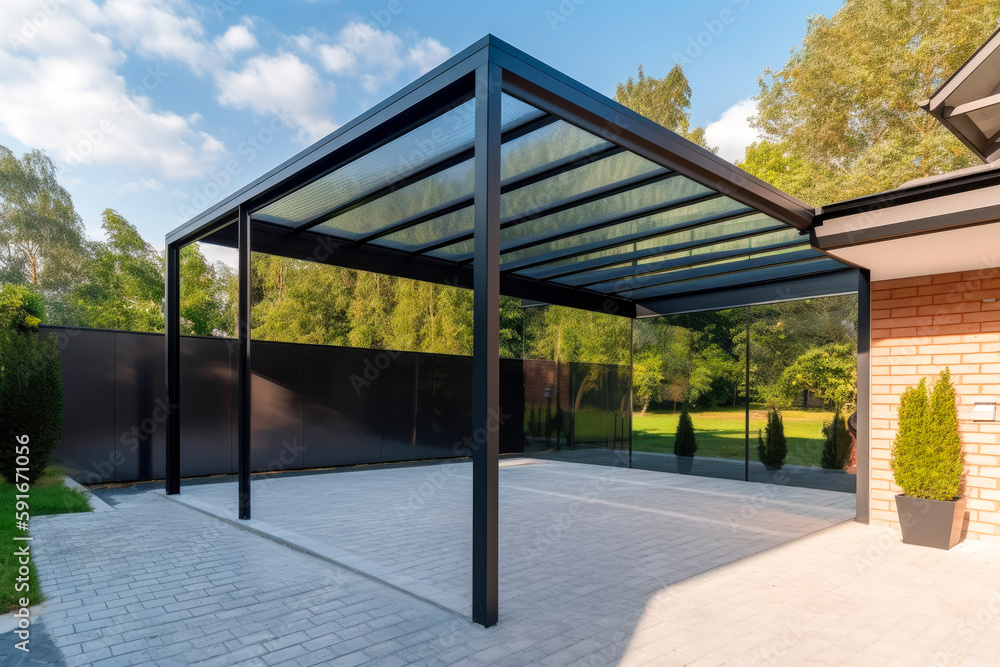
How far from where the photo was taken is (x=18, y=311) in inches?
278

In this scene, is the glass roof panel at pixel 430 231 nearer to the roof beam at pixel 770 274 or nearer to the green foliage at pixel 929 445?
the roof beam at pixel 770 274

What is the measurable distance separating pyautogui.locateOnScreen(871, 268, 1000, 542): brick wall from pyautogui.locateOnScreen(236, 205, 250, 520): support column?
→ 277 inches

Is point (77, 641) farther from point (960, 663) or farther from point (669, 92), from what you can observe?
point (669, 92)

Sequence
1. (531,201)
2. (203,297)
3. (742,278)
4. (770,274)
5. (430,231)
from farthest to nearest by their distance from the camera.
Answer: (203,297), (742,278), (770,274), (430,231), (531,201)

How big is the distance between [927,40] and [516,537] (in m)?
19.8

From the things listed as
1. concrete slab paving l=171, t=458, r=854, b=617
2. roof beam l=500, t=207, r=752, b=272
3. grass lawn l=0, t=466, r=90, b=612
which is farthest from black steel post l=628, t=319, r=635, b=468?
grass lawn l=0, t=466, r=90, b=612

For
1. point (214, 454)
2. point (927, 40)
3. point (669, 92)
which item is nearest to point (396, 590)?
point (214, 454)

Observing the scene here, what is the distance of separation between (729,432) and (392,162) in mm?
8219

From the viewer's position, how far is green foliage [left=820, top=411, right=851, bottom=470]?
9.09 meters

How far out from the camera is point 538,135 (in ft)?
14.9

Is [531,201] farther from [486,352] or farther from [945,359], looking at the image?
[945,359]

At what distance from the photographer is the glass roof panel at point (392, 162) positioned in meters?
4.25

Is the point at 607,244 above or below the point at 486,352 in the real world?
above

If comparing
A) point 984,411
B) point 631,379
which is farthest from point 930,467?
point 631,379
